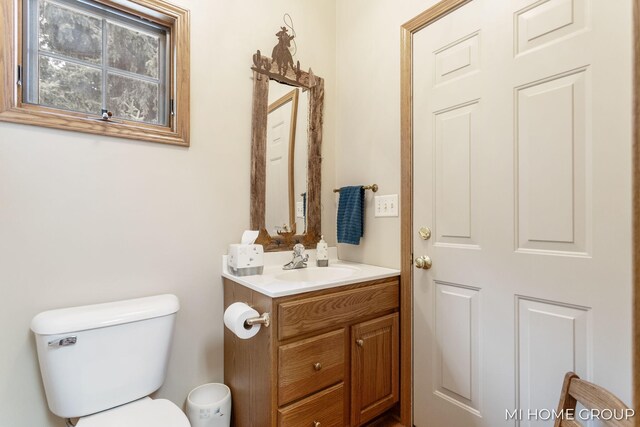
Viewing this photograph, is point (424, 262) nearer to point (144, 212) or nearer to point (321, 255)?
point (321, 255)

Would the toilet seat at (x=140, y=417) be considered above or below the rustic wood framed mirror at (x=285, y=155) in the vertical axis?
below

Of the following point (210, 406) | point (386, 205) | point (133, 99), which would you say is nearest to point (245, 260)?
point (210, 406)

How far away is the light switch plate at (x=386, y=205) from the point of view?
1.64m

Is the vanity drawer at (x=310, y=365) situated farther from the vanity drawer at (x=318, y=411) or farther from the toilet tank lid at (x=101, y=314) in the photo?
the toilet tank lid at (x=101, y=314)

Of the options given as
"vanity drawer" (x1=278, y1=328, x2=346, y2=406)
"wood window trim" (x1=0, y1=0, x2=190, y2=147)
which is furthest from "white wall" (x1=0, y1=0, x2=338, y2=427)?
"vanity drawer" (x1=278, y1=328, x2=346, y2=406)

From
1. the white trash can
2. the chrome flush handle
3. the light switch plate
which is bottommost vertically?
the white trash can

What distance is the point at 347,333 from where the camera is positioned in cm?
139

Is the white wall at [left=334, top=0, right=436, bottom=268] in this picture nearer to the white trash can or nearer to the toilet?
the white trash can

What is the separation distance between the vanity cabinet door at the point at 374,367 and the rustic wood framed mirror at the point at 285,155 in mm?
660

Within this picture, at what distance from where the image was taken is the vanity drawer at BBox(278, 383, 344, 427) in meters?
1.21

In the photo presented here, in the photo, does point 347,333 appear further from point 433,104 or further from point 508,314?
point 433,104

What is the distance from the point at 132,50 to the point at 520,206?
185cm

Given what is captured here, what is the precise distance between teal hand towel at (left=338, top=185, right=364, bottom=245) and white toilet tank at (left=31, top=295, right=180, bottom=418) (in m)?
1.00

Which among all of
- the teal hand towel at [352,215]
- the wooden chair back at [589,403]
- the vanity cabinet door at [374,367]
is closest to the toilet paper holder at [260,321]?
the vanity cabinet door at [374,367]
